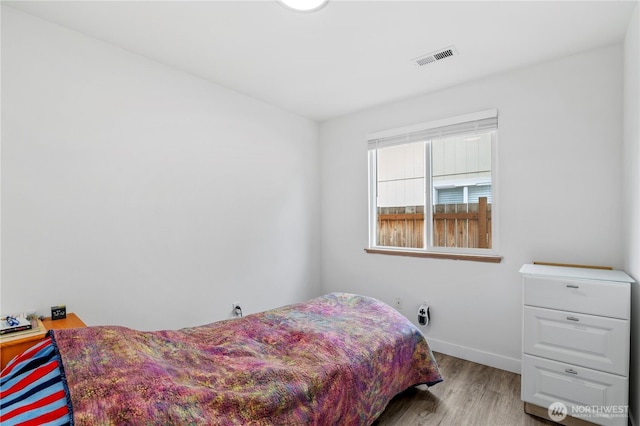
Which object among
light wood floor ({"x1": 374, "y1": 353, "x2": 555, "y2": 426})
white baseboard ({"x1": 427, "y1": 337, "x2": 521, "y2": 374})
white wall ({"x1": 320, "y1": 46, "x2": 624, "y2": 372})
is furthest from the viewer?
white baseboard ({"x1": 427, "y1": 337, "x2": 521, "y2": 374})

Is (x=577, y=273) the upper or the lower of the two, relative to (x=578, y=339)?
upper

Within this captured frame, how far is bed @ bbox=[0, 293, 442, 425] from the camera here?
1.05m

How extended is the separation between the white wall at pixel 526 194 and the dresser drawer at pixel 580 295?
57 cm

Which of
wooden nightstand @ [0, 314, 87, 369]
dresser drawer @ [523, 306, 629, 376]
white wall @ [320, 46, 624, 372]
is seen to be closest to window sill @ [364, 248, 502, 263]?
white wall @ [320, 46, 624, 372]

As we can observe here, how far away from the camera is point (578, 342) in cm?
191

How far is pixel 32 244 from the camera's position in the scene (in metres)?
1.92

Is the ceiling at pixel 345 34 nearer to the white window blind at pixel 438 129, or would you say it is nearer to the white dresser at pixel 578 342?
the white window blind at pixel 438 129

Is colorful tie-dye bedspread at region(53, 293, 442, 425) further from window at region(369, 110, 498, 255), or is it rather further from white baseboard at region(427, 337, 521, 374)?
window at region(369, 110, 498, 255)

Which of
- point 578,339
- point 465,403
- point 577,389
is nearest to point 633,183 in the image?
point 578,339

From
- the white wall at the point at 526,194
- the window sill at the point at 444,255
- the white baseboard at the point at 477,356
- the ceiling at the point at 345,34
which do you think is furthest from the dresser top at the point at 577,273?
the ceiling at the point at 345,34

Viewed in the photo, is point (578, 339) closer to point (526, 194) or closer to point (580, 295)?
point (580, 295)

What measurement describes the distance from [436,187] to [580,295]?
1.55 meters

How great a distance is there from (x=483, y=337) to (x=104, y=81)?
12.1 feet

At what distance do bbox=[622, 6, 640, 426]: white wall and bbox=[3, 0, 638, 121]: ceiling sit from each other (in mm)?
249
